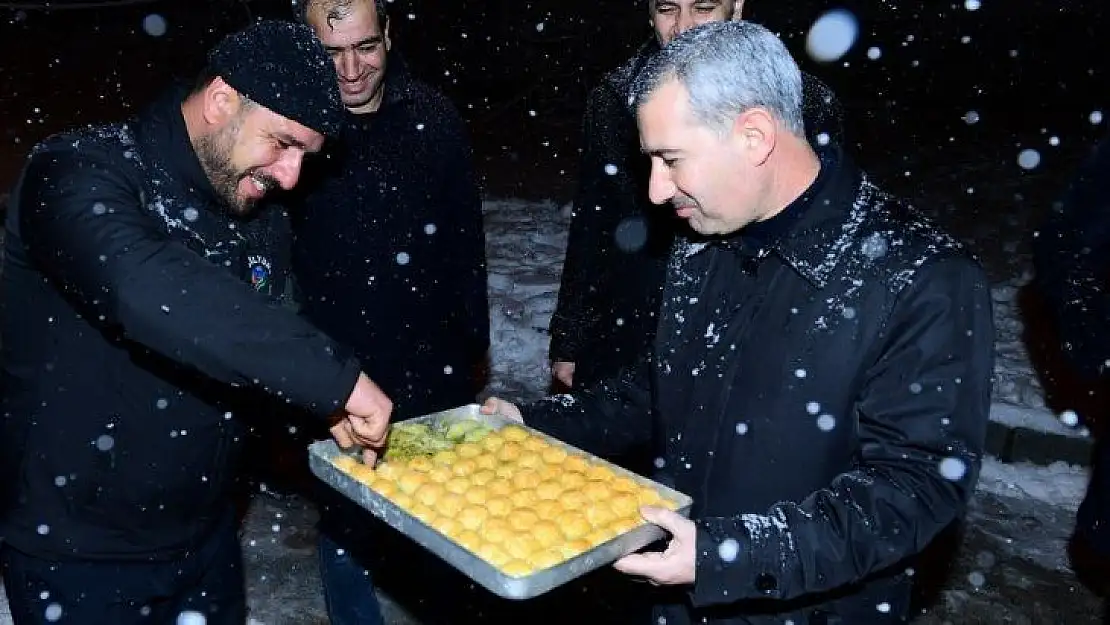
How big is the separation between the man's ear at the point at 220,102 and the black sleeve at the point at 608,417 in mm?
1202

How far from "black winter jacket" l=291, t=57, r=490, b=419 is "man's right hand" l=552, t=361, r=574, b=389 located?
45 centimetres

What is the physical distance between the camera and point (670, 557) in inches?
81.8

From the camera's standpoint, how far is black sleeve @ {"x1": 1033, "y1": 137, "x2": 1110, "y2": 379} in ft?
8.91

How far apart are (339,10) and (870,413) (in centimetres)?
236

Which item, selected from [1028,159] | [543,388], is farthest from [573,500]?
[1028,159]

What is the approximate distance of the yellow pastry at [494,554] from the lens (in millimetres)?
2147

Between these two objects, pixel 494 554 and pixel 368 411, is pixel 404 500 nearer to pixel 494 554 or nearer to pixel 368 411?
pixel 368 411

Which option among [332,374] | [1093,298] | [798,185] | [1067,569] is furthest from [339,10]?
[1067,569]

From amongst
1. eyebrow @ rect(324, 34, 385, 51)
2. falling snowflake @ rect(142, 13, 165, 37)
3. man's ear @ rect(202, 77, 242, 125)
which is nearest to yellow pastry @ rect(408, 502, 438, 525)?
man's ear @ rect(202, 77, 242, 125)

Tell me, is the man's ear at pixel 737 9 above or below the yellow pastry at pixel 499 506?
above

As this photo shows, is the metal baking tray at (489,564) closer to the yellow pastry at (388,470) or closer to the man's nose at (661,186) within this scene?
the yellow pastry at (388,470)

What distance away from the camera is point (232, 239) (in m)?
2.65

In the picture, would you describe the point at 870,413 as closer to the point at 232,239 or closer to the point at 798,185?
the point at 798,185

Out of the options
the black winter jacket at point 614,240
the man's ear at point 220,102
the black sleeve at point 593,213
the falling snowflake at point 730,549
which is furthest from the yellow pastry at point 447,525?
the black sleeve at point 593,213
